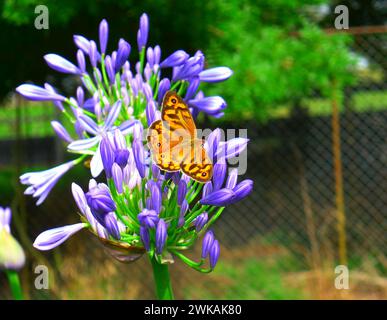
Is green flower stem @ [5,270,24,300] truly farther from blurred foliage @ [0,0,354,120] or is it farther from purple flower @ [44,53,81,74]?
blurred foliage @ [0,0,354,120]

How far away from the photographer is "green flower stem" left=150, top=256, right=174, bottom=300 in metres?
1.30

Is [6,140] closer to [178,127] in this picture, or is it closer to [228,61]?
[228,61]

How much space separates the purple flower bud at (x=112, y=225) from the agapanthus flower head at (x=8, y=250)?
1.53ft

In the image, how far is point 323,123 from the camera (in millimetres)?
7660

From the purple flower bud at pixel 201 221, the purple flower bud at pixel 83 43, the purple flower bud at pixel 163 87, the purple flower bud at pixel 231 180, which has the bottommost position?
the purple flower bud at pixel 201 221

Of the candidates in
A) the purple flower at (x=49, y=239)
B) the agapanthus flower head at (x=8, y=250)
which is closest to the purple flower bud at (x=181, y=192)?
the purple flower at (x=49, y=239)

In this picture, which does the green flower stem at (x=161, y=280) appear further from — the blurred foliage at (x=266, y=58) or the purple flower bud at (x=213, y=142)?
the blurred foliage at (x=266, y=58)

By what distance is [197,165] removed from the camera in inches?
49.0

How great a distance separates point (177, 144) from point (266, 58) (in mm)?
3375

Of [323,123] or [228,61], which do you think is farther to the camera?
[323,123]

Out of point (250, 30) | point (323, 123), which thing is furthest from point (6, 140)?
point (250, 30)

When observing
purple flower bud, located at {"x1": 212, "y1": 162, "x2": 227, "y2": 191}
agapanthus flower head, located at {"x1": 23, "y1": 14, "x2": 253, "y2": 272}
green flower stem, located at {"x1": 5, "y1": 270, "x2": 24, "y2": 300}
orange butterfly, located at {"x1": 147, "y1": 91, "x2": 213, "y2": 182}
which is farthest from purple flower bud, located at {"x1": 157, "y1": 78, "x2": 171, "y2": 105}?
green flower stem, located at {"x1": 5, "y1": 270, "x2": 24, "y2": 300}

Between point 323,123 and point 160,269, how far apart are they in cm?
662

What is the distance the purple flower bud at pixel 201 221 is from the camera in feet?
4.40
